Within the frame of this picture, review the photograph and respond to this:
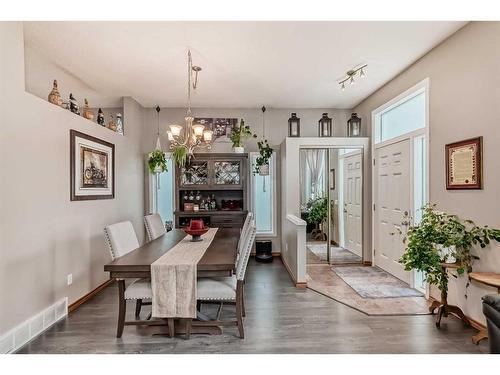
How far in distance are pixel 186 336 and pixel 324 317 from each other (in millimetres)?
1346

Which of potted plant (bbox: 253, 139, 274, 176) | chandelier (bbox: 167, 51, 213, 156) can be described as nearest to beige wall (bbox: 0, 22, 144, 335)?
chandelier (bbox: 167, 51, 213, 156)

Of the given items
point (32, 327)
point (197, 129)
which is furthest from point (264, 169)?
point (32, 327)

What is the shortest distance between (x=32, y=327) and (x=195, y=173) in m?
3.26

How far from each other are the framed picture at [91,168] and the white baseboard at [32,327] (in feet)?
3.65

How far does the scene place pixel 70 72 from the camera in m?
3.83

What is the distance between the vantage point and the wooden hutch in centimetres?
524

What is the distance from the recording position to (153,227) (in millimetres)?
3898

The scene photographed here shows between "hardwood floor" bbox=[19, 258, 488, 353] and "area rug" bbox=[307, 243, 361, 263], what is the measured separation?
1.96 meters

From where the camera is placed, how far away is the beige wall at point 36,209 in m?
2.36

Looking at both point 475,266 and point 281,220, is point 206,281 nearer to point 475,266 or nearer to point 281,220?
point 475,266

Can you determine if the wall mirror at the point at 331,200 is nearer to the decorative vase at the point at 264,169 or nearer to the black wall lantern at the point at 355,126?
the black wall lantern at the point at 355,126

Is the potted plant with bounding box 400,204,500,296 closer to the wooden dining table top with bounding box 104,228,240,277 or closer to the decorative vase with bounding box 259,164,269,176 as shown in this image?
the wooden dining table top with bounding box 104,228,240,277

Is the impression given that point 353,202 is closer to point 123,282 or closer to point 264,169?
point 264,169
